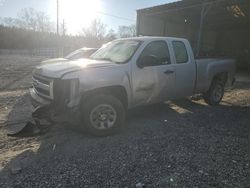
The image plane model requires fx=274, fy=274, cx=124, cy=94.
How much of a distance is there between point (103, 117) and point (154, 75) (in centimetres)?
152

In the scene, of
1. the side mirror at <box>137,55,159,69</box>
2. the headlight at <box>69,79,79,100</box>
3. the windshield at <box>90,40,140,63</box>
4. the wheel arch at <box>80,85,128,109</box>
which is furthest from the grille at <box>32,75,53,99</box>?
the side mirror at <box>137,55,159,69</box>

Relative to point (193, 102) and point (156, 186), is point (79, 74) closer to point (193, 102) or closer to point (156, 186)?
point (156, 186)

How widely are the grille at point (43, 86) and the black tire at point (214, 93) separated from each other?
4716 millimetres

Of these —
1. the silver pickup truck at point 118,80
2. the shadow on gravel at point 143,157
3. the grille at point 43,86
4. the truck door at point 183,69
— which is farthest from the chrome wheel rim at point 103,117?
the truck door at point 183,69

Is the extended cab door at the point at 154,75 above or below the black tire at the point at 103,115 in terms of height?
above

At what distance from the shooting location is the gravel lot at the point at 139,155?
11.6ft

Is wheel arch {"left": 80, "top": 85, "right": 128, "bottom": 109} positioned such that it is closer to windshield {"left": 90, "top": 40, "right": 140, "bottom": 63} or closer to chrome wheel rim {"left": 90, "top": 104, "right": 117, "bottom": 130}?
chrome wheel rim {"left": 90, "top": 104, "right": 117, "bottom": 130}

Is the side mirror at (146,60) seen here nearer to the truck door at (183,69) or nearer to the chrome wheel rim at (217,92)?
the truck door at (183,69)

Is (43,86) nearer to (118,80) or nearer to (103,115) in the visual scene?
(103,115)

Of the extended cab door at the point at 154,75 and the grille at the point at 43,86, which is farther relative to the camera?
the extended cab door at the point at 154,75

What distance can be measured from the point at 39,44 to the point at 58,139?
144 feet

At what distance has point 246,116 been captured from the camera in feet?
22.4

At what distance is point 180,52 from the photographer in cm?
663

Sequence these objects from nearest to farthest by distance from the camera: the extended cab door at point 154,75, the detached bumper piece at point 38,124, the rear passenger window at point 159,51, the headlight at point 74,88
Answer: the headlight at point 74,88, the detached bumper piece at point 38,124, the extended cab door at point 154,75, the rear passenger window at point 159,51
